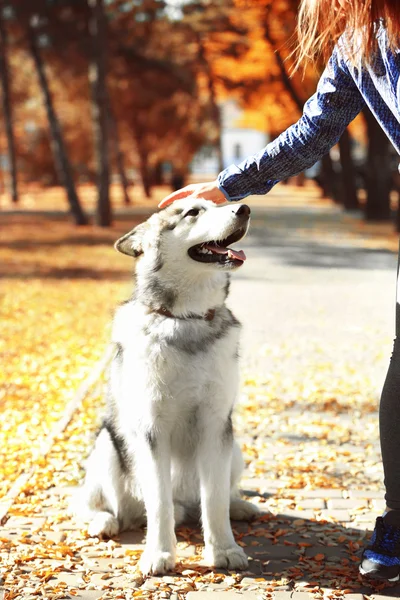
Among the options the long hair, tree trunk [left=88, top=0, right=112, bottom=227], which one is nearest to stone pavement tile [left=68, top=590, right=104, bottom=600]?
the long hair

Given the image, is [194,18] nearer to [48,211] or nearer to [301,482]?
[48,211]

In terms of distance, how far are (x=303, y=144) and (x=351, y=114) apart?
0.76ft

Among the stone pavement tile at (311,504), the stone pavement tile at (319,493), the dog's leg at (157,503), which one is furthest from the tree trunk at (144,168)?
the dog's leg at (157,503)

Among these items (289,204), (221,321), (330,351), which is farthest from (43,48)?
(221,321)

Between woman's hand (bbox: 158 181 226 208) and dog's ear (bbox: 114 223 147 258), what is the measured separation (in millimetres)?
144

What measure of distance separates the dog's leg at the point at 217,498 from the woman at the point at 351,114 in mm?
599

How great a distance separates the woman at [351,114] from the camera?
10.3 feet

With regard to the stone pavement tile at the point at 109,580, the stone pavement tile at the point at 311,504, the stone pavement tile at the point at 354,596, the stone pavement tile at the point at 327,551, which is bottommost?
the stone pavement tile at the point at 311,504

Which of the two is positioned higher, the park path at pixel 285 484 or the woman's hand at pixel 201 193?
the woman's hand at pixel 201 193

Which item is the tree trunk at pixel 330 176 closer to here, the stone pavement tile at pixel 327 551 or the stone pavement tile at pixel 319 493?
the stone pavement tile at pixel 319 493

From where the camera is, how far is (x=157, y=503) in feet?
12.6

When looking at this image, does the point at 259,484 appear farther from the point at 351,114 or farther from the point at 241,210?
the point at 351,114

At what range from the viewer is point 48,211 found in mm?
32594

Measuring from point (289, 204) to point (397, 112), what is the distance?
3387cm
